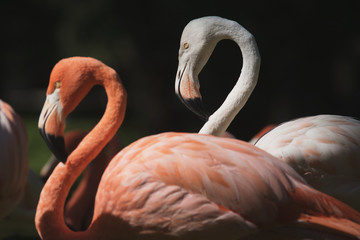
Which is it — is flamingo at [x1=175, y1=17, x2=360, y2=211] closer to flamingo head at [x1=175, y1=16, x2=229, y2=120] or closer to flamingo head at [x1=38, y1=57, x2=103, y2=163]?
flamingo head at [x1=175, y1=16, x2=229, y2=120]

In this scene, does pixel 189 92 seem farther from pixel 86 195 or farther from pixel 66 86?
pixel 86 195

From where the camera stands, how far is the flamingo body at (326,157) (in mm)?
2768

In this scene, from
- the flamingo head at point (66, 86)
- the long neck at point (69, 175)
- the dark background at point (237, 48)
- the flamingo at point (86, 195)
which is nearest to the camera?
the long neck at point (69, 175)

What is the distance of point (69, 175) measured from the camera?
2.61 m

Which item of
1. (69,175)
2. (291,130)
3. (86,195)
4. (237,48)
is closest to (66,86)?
(69,175)

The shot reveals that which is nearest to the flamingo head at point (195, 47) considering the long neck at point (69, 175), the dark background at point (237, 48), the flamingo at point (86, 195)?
the long neck at point (69, 175)

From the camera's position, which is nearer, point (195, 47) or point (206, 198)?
point (206, 198)

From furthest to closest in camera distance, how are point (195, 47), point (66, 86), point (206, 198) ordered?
1. point (195, 47)
2. point (66, 86)
3. point (206, 198)

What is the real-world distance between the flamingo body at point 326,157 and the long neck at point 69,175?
2.83ft

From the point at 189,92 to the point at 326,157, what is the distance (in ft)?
2.65

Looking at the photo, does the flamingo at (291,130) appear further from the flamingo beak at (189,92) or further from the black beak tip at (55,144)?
the black beak tip at (55,144)

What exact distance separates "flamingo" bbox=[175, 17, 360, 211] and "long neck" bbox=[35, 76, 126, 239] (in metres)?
0.38

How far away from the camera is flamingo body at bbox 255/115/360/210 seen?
9.08 feet

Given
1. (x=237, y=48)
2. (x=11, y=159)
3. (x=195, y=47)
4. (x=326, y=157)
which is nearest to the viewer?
(x=326, y=157)
